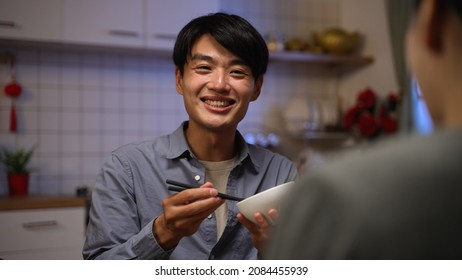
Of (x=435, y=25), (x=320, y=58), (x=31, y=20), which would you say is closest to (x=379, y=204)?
(x=435, y=25)

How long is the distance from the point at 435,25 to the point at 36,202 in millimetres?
799

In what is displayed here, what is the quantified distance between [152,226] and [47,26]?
1.87 feet

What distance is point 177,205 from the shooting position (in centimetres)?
69

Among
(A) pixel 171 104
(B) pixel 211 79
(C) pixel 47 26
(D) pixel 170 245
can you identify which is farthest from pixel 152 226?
(C) pixel 47 26

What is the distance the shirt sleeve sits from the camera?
2.45 ft

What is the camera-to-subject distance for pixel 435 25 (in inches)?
13.2

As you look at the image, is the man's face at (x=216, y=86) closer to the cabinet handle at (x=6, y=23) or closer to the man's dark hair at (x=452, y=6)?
the cabinet handle at (x=6, y=23)

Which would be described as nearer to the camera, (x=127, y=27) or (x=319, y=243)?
(x=319, y=243)

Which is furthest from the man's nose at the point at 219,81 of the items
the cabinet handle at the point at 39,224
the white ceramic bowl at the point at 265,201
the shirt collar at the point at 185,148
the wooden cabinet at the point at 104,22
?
the cabinet handle at the point at 39,224

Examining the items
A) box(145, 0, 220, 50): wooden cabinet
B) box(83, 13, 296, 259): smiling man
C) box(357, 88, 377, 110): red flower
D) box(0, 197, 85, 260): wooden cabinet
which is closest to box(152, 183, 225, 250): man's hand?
box(83, 13, 296, 259): smiling man

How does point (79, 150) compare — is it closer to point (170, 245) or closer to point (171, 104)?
point (171, 104)

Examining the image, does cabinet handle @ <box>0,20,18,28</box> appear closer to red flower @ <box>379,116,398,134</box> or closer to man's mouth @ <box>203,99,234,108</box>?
man's mouth @ <box>203,99,234,108</box>

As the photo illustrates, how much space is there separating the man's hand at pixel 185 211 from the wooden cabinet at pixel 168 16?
39 cm

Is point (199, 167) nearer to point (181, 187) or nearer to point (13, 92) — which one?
point (181, 187)
